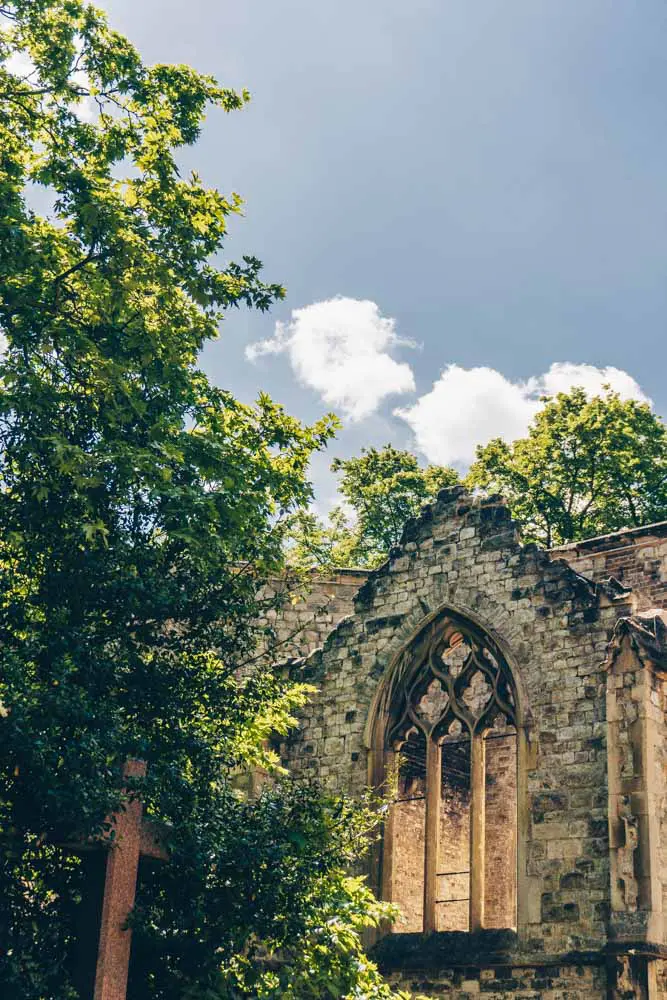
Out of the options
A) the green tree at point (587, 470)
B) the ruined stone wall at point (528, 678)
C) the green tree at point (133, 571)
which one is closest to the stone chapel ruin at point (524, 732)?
the ruined stone wall at point (528, 678)

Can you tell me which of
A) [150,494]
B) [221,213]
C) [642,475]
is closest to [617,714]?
[150,494]

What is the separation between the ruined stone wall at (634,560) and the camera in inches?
577

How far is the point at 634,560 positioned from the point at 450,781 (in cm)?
460

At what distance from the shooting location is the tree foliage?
91.4ft

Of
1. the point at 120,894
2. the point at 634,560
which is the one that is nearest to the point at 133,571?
the point at 120,894

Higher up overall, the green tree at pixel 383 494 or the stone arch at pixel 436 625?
the green tree at pixel 383 494

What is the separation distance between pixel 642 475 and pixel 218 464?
16619 mm

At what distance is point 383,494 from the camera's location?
27953mm

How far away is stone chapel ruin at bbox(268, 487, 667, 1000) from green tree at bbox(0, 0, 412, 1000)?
1347 millimetres

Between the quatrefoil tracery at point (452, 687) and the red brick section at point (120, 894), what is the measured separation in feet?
15.4

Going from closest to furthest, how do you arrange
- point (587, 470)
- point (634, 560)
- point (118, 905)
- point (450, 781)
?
point (118, 905) < point (634, 560) < point (450, 781) < point (587, 470)

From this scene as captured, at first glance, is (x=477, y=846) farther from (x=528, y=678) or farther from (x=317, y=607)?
(x=317, y=607)

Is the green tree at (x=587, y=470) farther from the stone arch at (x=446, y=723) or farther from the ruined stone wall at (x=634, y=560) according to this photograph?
the stone arch at (x=446, y=723)

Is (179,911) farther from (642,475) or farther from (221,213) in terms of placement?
(642,475)
